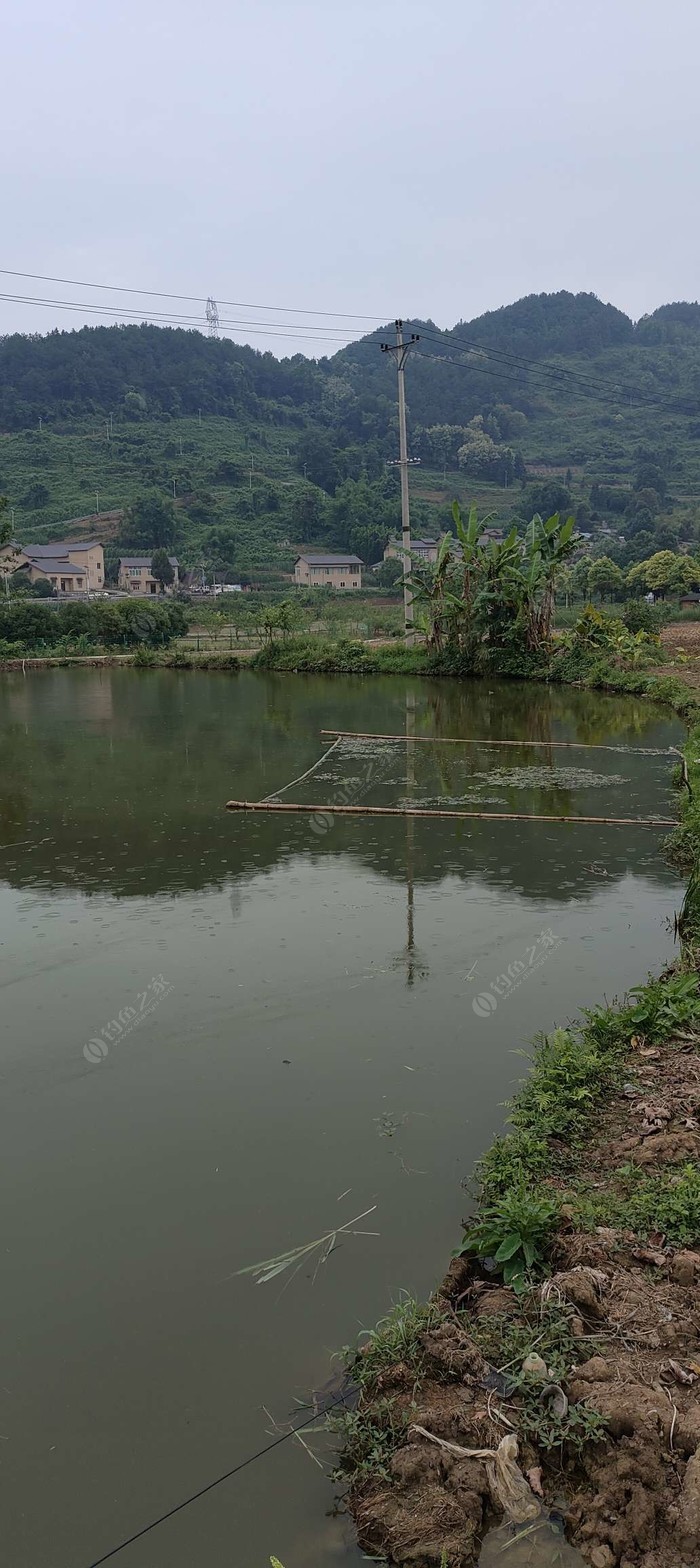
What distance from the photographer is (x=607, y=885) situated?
7.77 meters

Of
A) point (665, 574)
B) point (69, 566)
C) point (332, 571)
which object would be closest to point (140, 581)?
point (69, 566)

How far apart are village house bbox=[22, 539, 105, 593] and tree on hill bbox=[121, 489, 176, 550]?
4.00 m

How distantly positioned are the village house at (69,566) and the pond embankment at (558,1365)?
54512 millimetres

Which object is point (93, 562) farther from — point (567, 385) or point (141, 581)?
point (567, 385)

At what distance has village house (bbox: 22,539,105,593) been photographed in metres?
54.8

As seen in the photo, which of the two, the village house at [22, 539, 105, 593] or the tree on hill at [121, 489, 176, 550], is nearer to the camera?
the village house at [22, 539, 105, 593]

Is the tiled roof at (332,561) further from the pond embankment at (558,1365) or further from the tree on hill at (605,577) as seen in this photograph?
the pond embankment at (558,1365)

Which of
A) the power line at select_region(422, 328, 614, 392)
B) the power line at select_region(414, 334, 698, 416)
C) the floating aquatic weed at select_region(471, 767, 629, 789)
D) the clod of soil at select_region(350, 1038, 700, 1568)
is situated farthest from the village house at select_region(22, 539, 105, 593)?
the power line at select_region(422, 328, 614, 392)

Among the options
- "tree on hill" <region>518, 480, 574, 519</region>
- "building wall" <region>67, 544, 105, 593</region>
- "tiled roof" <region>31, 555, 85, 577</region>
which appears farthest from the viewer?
"tree on hill" <region>518, 480, 574, 519</region>

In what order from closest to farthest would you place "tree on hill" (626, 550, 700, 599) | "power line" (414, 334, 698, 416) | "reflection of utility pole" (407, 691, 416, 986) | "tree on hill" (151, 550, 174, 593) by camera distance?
"reflection of utility pole" (407, 691, 416, 986), "tree on hill" (626, 550, 700, 599), "tree on hill" (151, 550, 174, 593), "power line" (414, 334, 698, 416)

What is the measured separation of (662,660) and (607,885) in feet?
51.0

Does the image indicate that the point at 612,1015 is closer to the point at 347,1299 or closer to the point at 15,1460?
the point at 347,1299

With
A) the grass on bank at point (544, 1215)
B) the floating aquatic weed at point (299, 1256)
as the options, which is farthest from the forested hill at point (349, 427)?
the floating aquatic weed at point (299, 1256)

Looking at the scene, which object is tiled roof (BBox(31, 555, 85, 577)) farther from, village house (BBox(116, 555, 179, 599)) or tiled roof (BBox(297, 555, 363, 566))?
tiled roof (BBox(297, 555, 363, 566))
